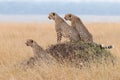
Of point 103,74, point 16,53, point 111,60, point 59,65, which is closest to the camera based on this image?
point 103,74

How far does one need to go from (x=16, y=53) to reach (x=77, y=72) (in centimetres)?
310

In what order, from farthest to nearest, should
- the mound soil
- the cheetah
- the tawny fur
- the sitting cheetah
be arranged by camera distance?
the tawny fur
the sitting cheetah
the mound soil
the cheetah

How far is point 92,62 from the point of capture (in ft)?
27.0

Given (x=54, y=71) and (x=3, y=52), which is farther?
(x=3, y=52)

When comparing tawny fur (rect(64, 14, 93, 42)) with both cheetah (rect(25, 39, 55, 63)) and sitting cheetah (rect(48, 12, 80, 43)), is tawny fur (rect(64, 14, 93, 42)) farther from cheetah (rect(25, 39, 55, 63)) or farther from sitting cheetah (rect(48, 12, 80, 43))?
cheetah (rect(25, 39, 55, 63))

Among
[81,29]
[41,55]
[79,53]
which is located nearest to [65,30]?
[81,29]

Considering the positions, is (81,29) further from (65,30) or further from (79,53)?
(79,53)

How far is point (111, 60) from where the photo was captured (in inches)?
332

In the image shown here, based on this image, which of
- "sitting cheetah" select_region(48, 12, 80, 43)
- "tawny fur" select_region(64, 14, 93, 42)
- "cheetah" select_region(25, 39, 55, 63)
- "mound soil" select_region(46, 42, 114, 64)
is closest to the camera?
A: "cheetah" select_region(25, 39, 55, 63)

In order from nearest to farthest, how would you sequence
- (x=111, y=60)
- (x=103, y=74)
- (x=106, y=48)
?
1. (x=103, y=74)
2. (x=111, y=60)
3. (x=106, y=48)

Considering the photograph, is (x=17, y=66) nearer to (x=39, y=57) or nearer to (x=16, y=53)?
(x=39, y=57)

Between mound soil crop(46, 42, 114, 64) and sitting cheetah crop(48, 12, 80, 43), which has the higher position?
sitting cheetah crop(48, 12, 80, 43)

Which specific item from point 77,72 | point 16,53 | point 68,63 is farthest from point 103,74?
point 16,53

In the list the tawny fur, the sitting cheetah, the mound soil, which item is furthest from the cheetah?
the tawny fur
